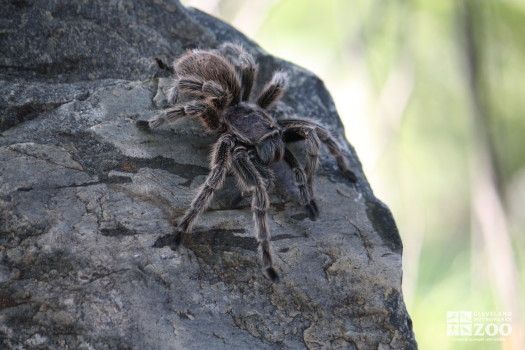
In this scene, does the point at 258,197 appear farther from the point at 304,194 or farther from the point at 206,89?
the point at 206,89

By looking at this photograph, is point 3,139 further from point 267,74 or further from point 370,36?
point 370,36

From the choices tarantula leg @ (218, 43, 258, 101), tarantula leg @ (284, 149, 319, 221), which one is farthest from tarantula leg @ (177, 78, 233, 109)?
tarantula leg @ (284, 149, 319, 221)

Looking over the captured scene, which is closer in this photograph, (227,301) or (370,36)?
(227,301)

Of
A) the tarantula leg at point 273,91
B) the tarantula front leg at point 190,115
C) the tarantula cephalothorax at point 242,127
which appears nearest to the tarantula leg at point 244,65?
the tarantula cephalothorax at point 242,127

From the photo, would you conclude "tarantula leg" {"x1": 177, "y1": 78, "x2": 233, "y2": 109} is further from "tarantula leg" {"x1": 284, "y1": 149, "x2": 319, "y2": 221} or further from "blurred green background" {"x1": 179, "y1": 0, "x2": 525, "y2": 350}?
"blurred green background" {"x1": 179, "y1": 0, "x2": 525, "y2": 350}

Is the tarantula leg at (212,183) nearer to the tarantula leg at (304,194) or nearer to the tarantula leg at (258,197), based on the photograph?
the tarantula leg at (258,197)

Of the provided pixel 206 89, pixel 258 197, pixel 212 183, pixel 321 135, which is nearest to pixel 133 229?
pixel 212 183

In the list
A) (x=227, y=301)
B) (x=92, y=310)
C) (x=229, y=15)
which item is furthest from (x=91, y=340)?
(x=229, y=15)
